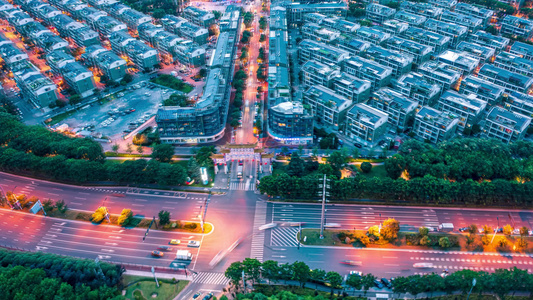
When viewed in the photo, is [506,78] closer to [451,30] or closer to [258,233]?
[451,30]

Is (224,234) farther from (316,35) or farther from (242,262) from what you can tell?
(316,35)

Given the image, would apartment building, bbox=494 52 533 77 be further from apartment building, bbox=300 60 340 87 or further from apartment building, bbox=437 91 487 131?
apartment building, bbox=300 60 340 87

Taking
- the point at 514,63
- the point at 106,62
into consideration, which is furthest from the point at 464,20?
the point at 106,62

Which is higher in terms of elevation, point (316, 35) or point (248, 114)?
point (316, 35)

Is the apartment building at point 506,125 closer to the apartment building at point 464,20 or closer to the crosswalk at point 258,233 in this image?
the apartment building at point 464,20

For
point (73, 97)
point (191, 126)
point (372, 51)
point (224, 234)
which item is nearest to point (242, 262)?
point (224, 234)

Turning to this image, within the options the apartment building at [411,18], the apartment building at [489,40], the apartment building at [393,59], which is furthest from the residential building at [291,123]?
the apartment building at [489,40]

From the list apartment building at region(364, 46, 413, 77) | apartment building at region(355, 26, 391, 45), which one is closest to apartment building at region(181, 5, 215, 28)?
apartment building at region(355, 26, 391, 45)
